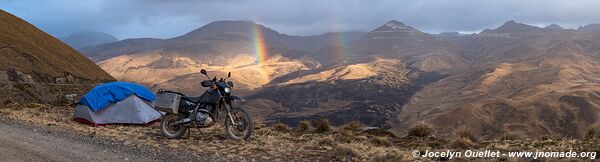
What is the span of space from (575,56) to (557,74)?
173 ft

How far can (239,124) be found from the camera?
36.7ft

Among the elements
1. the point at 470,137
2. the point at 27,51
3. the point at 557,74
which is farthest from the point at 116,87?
the point at 557,74

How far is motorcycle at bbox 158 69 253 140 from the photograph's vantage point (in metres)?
11.0

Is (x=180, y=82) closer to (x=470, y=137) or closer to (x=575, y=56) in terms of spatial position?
(x=575, y=56)

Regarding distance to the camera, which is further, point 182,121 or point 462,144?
point 182,121

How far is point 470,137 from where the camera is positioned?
39.2 ft

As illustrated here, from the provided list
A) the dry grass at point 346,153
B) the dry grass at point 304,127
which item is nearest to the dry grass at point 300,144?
the dry grass at point 346,153

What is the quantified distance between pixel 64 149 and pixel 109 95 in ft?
21.4

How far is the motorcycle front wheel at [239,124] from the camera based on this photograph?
11008 mm

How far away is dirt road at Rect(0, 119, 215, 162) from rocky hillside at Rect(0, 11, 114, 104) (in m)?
15.4

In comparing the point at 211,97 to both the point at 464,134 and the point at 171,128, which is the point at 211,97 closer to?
the point at 171,128

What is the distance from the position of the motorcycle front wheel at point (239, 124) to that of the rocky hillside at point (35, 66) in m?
17.7

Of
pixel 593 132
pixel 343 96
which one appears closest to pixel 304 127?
pixel 593 132

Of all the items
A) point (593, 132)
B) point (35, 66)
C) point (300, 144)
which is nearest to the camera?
point (300, 144)
